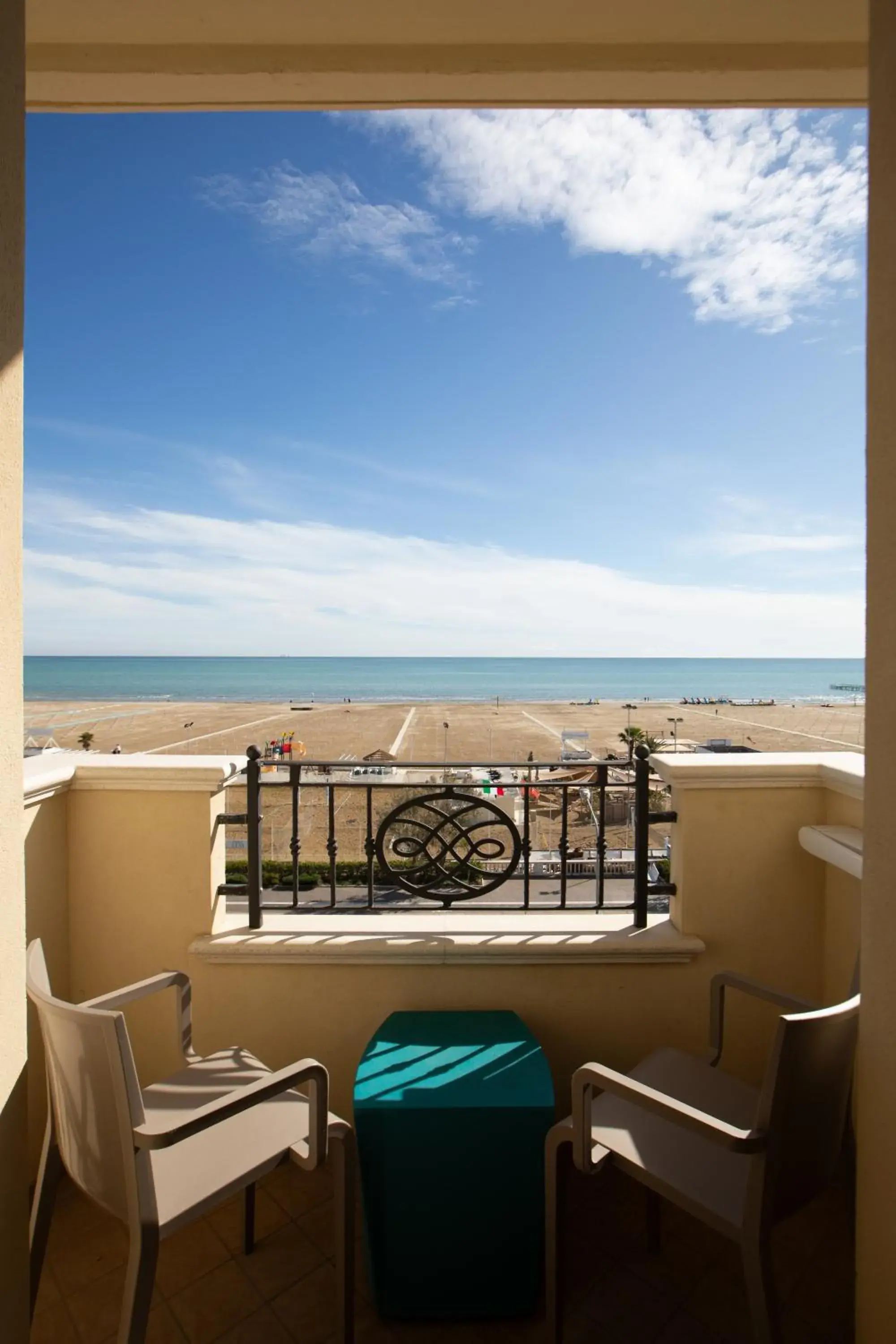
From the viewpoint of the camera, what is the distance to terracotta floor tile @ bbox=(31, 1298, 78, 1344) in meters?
1.43

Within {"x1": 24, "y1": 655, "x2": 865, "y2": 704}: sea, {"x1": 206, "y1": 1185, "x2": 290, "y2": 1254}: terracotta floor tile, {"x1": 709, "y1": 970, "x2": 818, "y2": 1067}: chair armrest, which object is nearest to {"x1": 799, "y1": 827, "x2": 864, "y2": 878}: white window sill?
{"x1": 709, "y1": 970, "x2": 818, "y2": 1067}: chair armrest

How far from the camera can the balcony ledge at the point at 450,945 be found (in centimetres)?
209

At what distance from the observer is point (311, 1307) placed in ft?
4.99

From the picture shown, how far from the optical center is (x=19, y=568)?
1030 mm

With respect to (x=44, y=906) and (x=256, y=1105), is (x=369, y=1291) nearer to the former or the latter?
(x=256, y=1105)

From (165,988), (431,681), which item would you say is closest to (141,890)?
(165,988)

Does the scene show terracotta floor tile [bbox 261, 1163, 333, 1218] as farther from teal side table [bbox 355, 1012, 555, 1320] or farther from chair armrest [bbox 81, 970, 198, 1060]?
chair armrest [bbox 81, 970, 198, 1060]

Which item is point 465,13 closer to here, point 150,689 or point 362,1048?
point 362,1048

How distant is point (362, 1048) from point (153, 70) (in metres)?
3.32

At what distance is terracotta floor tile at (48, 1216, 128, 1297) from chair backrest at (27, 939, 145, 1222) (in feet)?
2.45

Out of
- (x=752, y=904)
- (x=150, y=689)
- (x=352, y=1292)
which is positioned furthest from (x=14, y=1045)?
(x=150, y=689)

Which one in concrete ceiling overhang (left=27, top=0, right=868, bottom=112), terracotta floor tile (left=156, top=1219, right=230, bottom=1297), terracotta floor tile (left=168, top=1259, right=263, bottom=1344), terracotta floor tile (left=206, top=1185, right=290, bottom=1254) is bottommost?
terracotta floor tile (left=206, top=1185, right=290, bottom=1254)

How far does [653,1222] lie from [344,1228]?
955 mm

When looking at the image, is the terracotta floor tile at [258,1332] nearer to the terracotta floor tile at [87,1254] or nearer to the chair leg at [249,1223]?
the chair leg at [249,1223]
